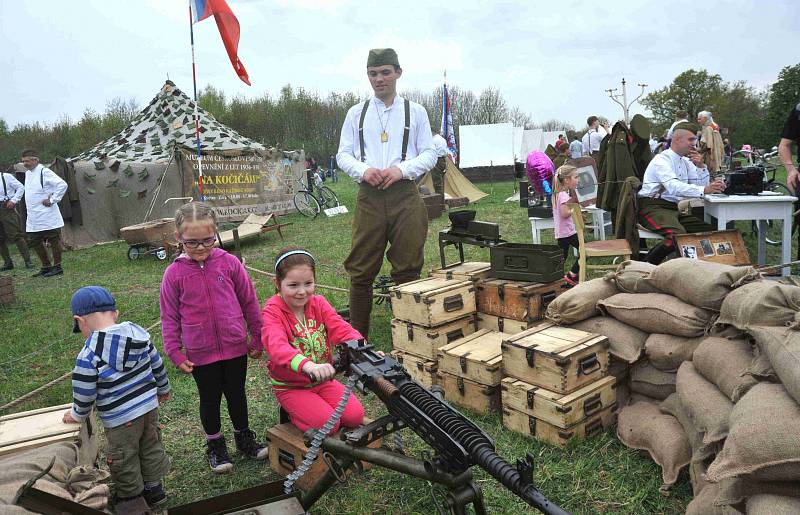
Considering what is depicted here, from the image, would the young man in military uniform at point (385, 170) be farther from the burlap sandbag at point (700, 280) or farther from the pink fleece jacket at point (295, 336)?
the burlap sandbag at point (700, 280)

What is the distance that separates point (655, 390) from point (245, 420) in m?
2.76

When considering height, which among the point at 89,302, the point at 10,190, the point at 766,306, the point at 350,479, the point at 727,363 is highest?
the point at 10,190

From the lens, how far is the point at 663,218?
259 inches

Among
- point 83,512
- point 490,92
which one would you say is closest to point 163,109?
point 83,512

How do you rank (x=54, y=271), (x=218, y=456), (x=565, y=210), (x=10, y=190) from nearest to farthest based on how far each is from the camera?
(x=218, y=456) → (x=565, y=210) → (x=54, y=271) → (x=10, y=190)

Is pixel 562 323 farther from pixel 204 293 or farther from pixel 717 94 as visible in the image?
pixel 717 94

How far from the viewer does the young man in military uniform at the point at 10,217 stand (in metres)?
10.9

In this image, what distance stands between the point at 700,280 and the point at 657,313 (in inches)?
13.4

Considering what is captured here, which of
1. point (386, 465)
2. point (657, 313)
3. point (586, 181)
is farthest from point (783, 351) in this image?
point (586, 181)

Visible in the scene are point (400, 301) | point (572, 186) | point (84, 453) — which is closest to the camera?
point (84, 453)

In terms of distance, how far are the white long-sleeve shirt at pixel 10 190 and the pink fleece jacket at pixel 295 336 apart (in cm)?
1022

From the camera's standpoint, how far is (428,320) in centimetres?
451

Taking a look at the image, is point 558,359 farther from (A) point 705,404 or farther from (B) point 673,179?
(B) point 673,179

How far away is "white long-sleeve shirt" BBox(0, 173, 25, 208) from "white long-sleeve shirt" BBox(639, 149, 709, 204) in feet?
37.1
